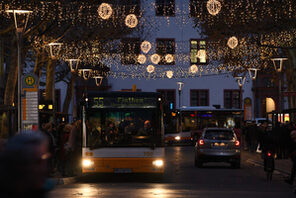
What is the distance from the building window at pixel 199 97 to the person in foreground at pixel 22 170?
70.2 metres

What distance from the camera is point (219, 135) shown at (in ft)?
91.3

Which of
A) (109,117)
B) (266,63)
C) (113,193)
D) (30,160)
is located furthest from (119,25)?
(30,160)

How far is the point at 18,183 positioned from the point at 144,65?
66729 millimetres

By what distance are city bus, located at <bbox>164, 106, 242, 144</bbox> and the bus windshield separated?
118 ft

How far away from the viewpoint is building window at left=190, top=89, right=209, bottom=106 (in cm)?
7375

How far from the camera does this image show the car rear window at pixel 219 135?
27781mm

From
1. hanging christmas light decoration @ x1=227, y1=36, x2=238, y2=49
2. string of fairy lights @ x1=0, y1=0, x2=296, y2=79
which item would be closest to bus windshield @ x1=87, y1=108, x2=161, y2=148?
string of fairy lights @ x1=0, y1=0, x2=296, y2=79

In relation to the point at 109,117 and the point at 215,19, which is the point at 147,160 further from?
the point at 215,19

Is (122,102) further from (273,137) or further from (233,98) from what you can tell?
(233,98)

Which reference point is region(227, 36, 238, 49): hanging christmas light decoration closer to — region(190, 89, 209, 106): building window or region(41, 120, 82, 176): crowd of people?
region(41, 120, 82, 176): crowd of people

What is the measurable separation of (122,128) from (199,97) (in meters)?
53.3

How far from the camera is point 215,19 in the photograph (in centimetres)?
4094

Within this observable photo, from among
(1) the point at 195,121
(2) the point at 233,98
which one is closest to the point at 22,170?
(1) the point at 195,121

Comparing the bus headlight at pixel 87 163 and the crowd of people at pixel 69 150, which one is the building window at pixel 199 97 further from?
the bus headlight at pixel 87 163
